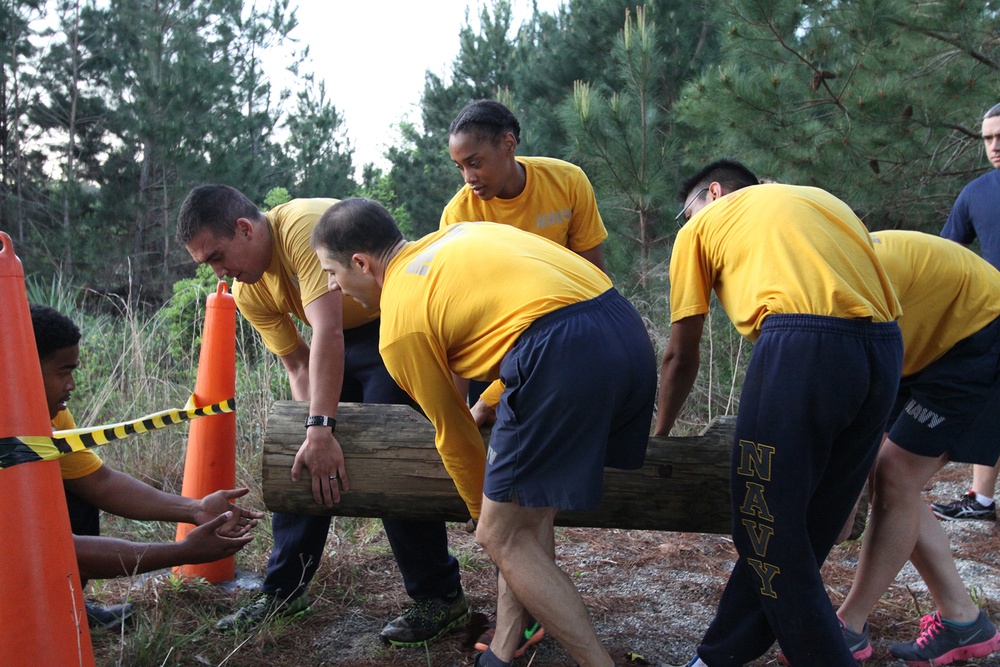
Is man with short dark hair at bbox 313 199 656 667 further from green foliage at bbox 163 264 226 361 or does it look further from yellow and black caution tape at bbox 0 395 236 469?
green foliage at bbox 163 264 226 361

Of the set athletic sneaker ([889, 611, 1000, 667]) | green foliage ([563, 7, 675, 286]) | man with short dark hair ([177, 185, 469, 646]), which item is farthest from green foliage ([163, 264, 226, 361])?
athletic sneaker ([889, 611, 1000, 667])

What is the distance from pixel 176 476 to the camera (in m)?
5.86

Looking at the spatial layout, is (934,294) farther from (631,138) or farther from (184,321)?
(184,321)

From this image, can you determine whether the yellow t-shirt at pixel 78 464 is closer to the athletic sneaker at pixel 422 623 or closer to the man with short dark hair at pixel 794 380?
the athletic sneaker at pixel 422 623

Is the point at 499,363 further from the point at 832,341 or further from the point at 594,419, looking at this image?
the point at 832,341

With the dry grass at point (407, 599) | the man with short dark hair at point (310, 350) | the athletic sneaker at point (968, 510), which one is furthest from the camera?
the athletic sneaker at point (968, 510)

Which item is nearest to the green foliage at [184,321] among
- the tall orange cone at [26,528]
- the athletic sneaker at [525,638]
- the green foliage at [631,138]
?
the green foliage at [631,138]

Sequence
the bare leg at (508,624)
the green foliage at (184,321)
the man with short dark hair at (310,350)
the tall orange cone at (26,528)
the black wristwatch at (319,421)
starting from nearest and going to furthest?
the tall orange cone at (26,528)
the bare leg at (508,624)
the black wristwatch at (319,421)
the man with short dark hair at (310,350)
the green foliage at (184,321)

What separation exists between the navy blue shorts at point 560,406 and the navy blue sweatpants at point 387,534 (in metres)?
1.06

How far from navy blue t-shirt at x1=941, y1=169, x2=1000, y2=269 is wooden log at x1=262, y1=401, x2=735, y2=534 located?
6.95ft

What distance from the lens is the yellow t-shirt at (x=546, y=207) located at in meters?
3.90

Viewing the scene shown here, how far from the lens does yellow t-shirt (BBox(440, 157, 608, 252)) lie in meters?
3.90

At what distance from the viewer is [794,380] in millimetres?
2477

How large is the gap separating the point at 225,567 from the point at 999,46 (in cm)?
650
